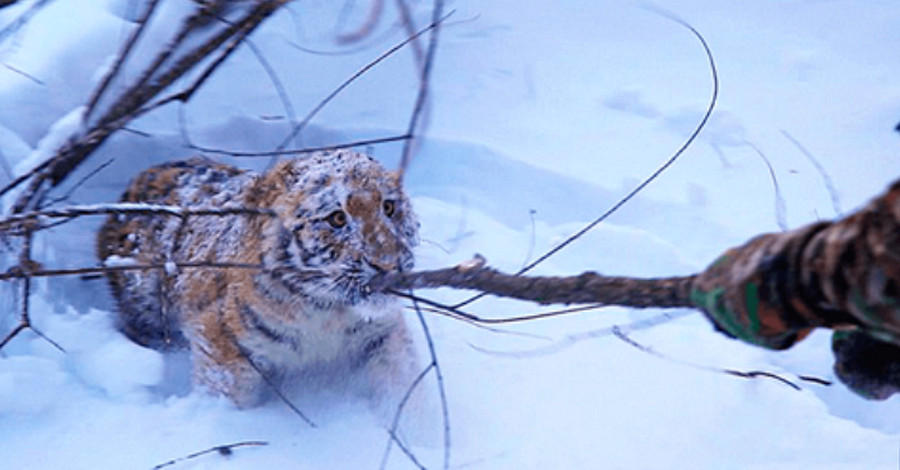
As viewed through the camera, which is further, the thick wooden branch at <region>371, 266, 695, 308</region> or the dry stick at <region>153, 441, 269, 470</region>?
the dry stick at <region>153, 441, 269, 470</region>

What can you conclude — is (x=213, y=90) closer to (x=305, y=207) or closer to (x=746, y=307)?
(x=305, y=207)

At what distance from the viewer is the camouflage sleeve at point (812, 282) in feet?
3.27

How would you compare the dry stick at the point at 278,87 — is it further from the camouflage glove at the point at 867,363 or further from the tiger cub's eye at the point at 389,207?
the camouflage glove at the point at 867,363

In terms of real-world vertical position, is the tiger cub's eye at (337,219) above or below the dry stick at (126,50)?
below

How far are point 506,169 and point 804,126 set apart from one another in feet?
4.37

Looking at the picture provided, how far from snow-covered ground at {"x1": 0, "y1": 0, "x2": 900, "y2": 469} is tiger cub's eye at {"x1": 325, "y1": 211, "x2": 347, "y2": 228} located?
26.5 inches

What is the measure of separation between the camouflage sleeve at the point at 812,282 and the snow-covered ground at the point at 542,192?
1.40 metres

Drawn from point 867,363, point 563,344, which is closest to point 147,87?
point 563,344

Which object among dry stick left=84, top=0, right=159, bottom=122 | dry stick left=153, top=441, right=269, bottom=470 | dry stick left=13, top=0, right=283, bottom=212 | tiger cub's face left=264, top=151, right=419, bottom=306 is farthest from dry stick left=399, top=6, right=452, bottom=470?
dry stick left=84, top=0, right=159, bottom=122

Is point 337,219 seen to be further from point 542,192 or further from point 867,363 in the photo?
point 542,192

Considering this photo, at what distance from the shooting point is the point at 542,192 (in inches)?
155

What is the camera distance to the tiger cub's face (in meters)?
2.44

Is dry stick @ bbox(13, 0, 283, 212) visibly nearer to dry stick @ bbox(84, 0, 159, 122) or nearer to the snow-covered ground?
dry stick @ bbox(84, 0, 159, 122)

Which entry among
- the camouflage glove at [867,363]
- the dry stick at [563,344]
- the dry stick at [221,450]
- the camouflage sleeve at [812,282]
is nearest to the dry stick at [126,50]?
the dry stick at [221,450]
